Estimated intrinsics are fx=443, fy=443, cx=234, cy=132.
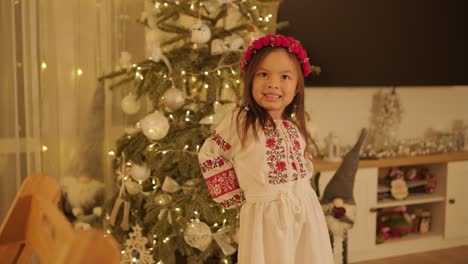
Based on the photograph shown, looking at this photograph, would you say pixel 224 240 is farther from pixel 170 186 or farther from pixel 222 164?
pixel 222 164

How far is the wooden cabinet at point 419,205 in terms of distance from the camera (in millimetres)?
2922

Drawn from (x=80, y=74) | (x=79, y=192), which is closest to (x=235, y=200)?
(x=79, y=192)

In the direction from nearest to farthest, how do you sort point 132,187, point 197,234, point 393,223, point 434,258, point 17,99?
point 197,234, point 132,187, point 17,99, point 434,258, point 393,223

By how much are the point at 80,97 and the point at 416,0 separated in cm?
240

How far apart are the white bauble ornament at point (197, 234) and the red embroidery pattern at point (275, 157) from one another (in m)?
0.55

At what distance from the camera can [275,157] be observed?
140 centimetres

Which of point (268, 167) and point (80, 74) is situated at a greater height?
point (80, 74)

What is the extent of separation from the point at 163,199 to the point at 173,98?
1.48 ft

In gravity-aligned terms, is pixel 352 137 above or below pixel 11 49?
below

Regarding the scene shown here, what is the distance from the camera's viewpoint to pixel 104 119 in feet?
8.02

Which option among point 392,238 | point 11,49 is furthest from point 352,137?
point 11,49

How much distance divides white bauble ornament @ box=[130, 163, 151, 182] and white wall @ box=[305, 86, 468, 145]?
1.37m

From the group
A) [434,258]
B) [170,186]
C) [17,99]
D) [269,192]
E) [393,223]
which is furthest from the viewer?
[393,223]

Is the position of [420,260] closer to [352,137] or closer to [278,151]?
[352,137]
